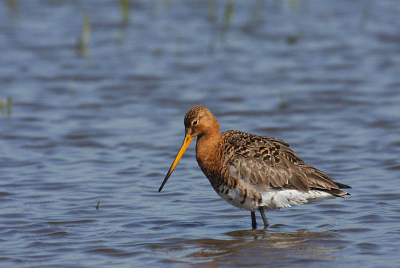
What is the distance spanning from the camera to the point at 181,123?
11641 millimetres

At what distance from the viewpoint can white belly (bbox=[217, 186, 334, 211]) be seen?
294 inches

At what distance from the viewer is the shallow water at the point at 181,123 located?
7238 mm

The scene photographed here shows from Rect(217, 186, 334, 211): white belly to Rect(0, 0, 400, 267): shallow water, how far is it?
33 centimetres

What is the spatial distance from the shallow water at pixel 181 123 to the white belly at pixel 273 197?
0.33m

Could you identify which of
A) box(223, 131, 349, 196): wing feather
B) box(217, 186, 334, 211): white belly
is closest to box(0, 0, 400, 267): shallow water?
box(217, 186, 334, 211): white belly

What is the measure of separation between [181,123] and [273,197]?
4.38 meters

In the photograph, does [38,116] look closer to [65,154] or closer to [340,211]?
[65,154]

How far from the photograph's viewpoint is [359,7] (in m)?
18.5

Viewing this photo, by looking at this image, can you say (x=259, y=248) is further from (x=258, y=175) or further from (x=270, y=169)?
(x=270, y=169)

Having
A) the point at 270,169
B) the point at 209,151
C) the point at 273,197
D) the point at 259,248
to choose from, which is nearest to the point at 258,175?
the point at 270,169

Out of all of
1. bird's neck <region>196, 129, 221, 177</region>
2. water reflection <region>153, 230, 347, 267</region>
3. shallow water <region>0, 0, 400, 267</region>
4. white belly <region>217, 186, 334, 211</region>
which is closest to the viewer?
water reflection <region>153, 230, 347, 267</region>

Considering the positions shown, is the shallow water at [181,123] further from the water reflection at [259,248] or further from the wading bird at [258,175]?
the wading bird at [258,175]

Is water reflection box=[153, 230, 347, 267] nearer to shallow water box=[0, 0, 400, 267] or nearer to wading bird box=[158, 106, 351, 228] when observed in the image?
shallow water box=[0, 0, 400, 267]

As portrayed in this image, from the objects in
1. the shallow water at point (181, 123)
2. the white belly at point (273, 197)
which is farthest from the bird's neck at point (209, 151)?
the shallow water at point (181, 123)
